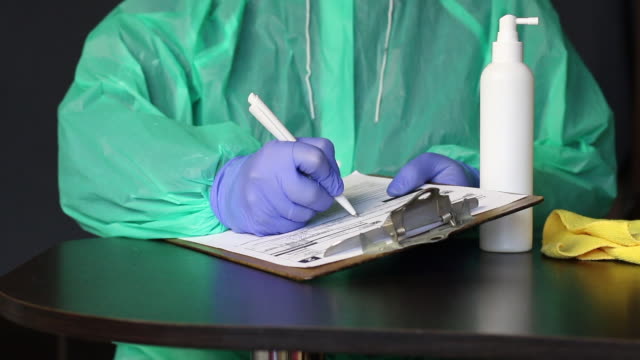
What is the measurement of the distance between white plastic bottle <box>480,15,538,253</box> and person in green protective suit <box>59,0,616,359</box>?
285 mm

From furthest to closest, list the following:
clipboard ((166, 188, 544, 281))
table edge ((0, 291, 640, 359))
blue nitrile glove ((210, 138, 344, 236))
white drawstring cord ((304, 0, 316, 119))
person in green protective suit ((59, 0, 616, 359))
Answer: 1. white drawstring cord ((304, 0, 316, 119))
2. person in green protective suit ((59, 0, 616, 359))
3. blue nitrile glove ((210, 138, 344, 236))
4. clipboard ((166, 188, 544, 281))
5. table edge ((0, 291, 640, 359))

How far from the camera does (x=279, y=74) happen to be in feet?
4.16

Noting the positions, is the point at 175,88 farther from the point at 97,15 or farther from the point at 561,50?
the point at 97,15

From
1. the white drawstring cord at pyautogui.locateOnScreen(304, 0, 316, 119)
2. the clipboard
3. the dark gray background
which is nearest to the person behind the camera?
the clipboard

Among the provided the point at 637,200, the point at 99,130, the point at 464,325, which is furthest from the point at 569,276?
the point at 637,200

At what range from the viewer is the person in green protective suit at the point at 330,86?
3.57 feet

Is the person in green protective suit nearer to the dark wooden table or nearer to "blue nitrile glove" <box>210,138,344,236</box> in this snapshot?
"blue nitrile glove" <box>210,138,344,236</box>

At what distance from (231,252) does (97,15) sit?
4.65 ft

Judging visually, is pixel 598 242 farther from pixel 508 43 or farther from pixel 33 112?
pixel 33 112

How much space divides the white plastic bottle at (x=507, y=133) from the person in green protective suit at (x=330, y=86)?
285 millimetres

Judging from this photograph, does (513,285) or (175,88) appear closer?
(513,285)

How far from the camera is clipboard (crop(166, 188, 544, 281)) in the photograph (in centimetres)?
72

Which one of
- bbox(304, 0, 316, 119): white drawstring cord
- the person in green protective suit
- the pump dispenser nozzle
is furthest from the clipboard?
bbox(304, 0, 316, 119): white drawstring cord

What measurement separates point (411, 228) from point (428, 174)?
225 mm
